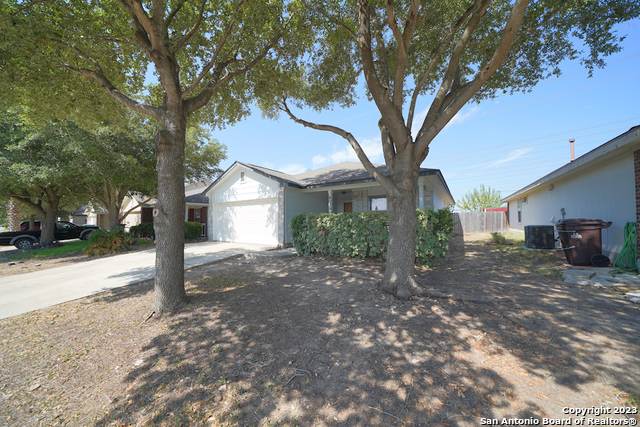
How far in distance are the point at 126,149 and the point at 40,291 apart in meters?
8.88

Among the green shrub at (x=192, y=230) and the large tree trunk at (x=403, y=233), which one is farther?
the green shrub at (x=192, y=230)

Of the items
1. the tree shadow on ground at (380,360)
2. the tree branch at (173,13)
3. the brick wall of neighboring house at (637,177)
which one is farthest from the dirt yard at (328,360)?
the tree branch at (173,13)

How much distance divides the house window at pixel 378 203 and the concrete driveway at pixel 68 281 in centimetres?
718

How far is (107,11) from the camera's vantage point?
204 inches

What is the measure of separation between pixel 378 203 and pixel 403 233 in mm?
7782

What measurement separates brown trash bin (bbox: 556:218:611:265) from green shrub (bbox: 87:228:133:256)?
16.3 m

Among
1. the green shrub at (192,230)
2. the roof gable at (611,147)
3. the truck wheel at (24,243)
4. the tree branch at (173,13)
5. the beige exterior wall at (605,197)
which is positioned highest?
the tree branch at (173,13)

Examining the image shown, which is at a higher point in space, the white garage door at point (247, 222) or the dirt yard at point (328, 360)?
the white garage door at point (247, 222)

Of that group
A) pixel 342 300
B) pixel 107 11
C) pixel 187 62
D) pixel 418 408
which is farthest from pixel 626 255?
pixel 107 11

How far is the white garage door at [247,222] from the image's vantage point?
12148 mm

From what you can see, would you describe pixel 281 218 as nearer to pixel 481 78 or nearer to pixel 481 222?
pixel 481 78

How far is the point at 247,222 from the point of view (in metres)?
13.1

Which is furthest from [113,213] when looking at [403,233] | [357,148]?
[403,233]

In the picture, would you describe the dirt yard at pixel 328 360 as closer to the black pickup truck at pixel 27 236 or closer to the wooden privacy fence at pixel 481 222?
the black pickup truck at pixel 27 236
